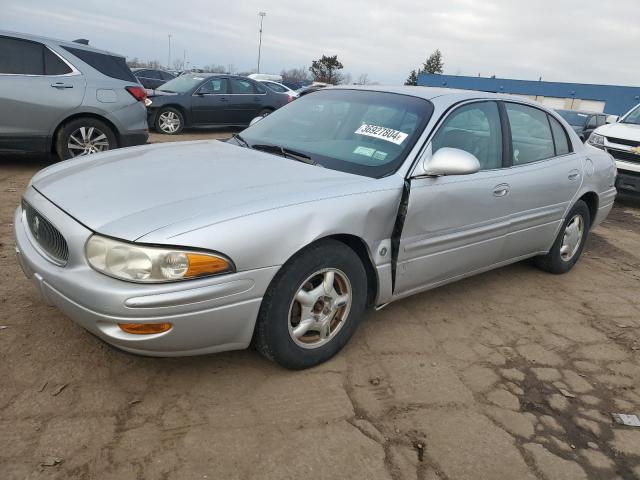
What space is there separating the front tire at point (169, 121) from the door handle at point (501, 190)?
31.1 ft

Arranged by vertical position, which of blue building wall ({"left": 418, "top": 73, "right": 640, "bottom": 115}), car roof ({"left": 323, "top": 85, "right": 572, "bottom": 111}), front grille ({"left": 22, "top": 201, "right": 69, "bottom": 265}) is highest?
blue building wall ({"left": 418, "top": 73, "right": 640, "bottom": 115})

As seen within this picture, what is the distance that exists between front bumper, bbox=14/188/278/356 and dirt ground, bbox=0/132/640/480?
34 centimetres

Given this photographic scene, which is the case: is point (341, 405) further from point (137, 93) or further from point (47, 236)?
point (137, 93)

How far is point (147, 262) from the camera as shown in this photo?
2.18m

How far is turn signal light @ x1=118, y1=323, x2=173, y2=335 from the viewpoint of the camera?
2193 millimetres

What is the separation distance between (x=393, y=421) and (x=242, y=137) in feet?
7.26

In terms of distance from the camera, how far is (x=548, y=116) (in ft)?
14.5

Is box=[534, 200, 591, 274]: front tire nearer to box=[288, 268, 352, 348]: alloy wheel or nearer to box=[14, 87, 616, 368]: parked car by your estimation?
box=[14, 87, 616, 368]: parked car

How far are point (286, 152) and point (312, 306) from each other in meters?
1.09

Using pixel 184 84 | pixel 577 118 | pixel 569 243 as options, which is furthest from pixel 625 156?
pixel 184 84

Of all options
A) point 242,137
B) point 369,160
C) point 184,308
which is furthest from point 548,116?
point 184,308

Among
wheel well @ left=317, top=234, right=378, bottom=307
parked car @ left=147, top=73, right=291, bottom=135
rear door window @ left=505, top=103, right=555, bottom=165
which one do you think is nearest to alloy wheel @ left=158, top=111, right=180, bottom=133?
parked car @ left=147, top=73, right=291, bottom=135

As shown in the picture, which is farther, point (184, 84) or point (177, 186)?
point (184, 84)

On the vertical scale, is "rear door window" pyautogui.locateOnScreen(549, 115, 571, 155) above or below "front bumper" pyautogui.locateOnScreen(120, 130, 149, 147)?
above
